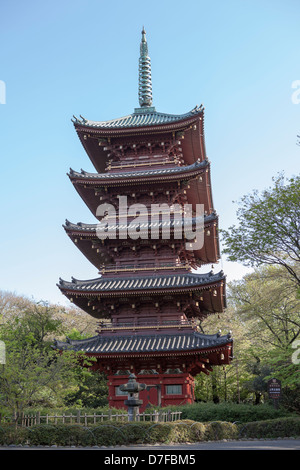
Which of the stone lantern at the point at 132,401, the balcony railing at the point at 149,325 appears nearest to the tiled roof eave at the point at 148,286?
the balcony railing at the point at 149,325

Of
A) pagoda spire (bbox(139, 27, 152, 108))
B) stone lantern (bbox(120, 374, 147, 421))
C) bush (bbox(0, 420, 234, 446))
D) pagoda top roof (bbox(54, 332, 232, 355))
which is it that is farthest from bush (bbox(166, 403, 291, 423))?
pagoda spire (bbox(139, 27, 152, 108))

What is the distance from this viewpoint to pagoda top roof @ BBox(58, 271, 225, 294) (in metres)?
24.9

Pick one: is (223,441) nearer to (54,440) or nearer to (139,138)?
(54,440)

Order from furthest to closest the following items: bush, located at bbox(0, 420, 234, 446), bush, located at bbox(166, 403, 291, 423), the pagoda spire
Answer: the pagoda spire < bush, located at bbox(166, 403, 291, 423) < bush, located at bbox(0, 420, 234, 446)

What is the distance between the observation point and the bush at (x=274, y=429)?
67.6 ft

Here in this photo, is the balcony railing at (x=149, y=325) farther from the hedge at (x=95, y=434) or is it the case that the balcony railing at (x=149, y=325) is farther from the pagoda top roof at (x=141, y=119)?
the pagoda top roof at (x=141, y=119)

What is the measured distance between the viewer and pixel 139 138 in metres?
31.0

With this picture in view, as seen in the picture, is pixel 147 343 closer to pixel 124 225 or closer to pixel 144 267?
pixel 144 267

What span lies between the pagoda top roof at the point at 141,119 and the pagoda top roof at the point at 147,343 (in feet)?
46.7

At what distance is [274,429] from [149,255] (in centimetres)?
1261

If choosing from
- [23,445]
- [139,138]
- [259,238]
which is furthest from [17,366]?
[139,138]

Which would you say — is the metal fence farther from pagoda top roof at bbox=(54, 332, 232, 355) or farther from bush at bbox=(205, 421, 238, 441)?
pagoda top roof at bbox=(54, 332, 232, 355)

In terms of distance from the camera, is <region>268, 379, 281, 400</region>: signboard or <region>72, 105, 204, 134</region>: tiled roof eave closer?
<region>268, 379, 281, 400</region>: signboard

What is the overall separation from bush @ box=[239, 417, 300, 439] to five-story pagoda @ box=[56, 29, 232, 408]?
4263mm
